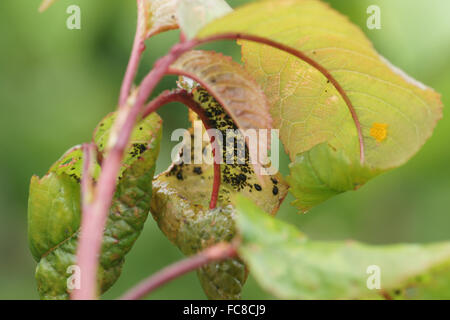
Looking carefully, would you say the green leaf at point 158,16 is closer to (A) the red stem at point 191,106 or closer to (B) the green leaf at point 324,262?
(A) the red stem at point 191,106

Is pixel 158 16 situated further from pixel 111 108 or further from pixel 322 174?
pixel 111 108

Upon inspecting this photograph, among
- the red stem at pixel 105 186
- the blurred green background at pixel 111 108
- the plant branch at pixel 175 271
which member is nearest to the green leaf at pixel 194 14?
the red stem at pixel 105 186

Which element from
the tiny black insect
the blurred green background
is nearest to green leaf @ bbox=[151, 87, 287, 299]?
the tiny black insect

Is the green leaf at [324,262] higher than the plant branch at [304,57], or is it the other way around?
the plant branch at [304,57]

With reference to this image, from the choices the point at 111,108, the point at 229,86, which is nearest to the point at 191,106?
the point at 229,86

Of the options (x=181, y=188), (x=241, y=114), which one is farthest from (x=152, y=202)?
(x=241, y=114)
